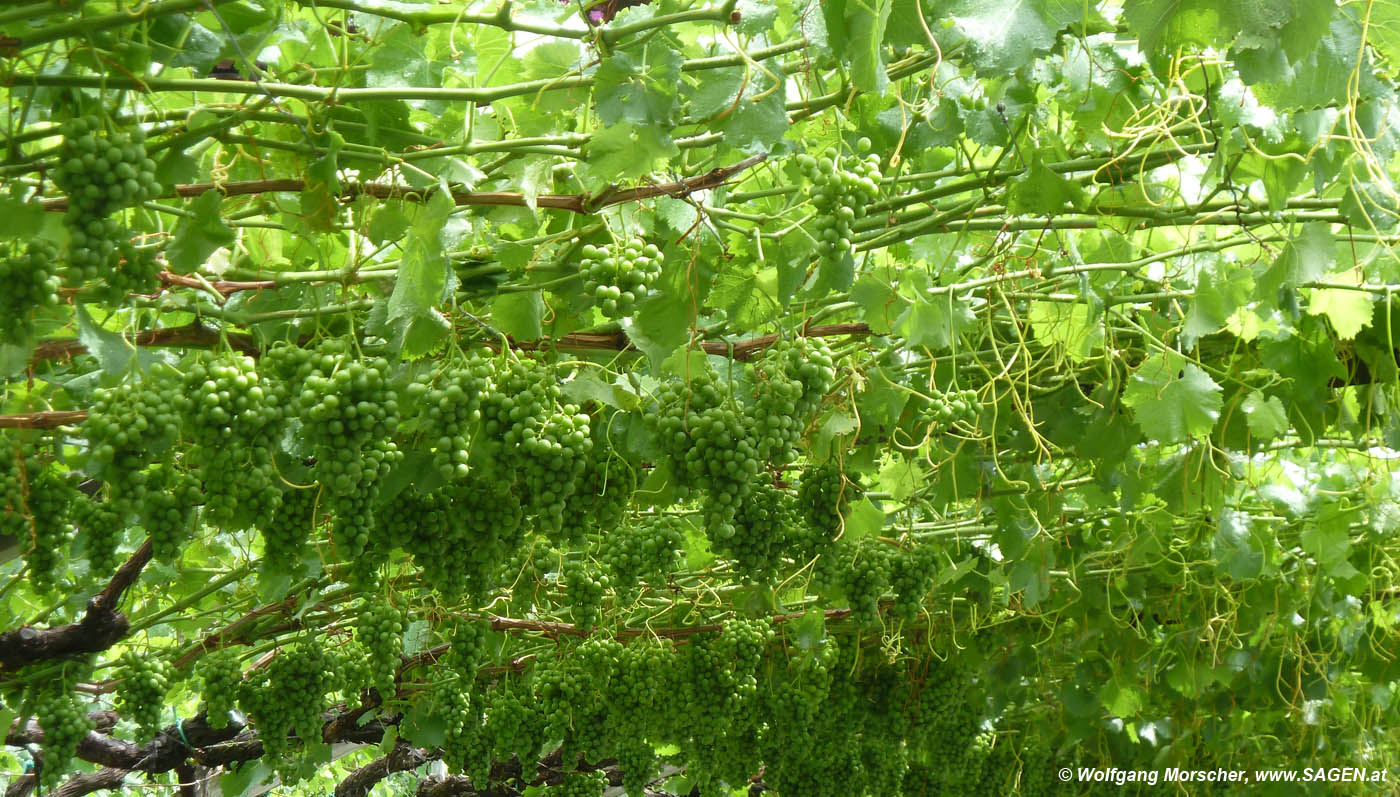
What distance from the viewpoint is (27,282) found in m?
1.55

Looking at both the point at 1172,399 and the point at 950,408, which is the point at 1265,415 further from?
the point at 950,408

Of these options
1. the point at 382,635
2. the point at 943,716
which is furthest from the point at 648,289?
the point at 943,716

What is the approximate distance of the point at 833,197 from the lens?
173 centimetres

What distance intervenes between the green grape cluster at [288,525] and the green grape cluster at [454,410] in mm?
383

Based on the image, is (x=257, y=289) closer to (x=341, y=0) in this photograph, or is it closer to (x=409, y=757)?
(x=341, y=0)

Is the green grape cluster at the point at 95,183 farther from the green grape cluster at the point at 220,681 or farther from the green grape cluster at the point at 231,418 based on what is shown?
the green grape cluster at the point at 220,681

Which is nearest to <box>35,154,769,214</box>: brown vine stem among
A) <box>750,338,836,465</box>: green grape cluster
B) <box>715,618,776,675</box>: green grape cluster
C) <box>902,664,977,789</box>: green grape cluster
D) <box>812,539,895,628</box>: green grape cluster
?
<box>750,338,836,465</box>: green grape cluster

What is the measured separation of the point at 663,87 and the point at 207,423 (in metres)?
0.84

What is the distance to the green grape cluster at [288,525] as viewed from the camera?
2.17 meters

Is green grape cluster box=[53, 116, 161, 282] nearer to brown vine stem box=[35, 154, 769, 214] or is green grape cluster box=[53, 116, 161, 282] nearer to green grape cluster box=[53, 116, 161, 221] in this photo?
green grape cluster box=[53, 116, 161, 221]

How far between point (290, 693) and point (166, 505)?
2.11 metres

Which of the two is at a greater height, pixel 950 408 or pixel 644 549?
pixel 950 408
